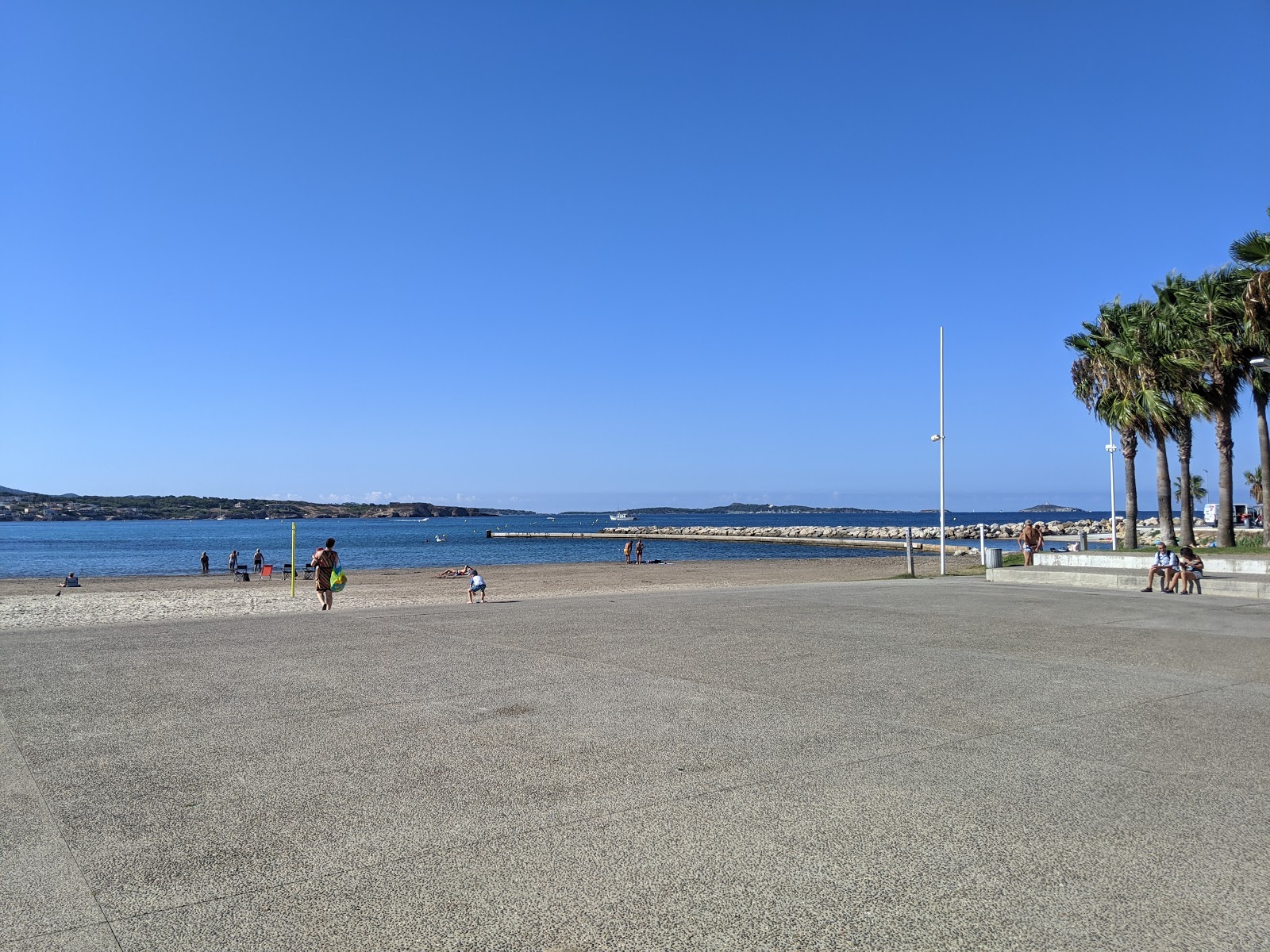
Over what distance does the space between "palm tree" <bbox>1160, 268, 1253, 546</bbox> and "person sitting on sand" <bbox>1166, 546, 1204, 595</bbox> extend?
10931 mm

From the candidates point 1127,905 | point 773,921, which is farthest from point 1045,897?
point 773,921

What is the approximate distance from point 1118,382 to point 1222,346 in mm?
5388

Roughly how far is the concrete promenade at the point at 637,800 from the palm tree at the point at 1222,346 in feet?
70.9

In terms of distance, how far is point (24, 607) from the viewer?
66.6 feet

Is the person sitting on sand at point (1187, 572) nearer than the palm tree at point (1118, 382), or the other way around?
the person sitting on sand at point (1187, 572)

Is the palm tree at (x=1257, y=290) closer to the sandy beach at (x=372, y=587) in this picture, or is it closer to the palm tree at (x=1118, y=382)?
the palm tree at (x=1118, y=382)

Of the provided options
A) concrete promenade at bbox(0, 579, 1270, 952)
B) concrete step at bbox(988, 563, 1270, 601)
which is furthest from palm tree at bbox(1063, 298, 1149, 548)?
concrete promenade at bbox(0, 579, 1270, 952)

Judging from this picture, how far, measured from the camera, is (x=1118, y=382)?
111 feet

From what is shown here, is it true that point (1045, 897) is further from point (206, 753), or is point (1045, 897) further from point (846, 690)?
point (206, 753)

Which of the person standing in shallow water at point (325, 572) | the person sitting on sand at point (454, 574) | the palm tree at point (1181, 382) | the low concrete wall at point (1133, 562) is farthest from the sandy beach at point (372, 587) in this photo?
the palm tree at point (1181, 382)

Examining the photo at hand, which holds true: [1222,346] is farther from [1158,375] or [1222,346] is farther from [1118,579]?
[1118,579]

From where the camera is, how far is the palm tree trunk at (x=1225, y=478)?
30.4 m

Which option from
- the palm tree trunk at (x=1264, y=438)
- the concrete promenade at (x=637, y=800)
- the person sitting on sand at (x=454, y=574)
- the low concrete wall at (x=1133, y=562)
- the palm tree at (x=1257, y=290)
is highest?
the palm tree at (x=1257, y=290)

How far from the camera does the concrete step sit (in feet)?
62.6
